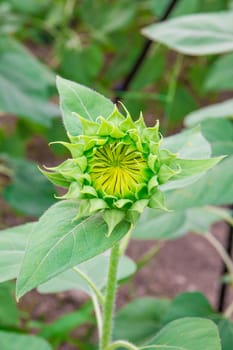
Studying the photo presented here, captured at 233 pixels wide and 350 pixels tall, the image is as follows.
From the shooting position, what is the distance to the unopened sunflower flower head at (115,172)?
543 millimetres

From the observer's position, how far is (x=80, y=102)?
64 cm

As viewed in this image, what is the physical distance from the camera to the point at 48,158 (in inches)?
85.0

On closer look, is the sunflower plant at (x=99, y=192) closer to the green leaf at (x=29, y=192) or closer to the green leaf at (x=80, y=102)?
the green leaf at (x=80, y=102)

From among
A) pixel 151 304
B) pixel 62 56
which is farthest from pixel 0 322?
pixel 62 56

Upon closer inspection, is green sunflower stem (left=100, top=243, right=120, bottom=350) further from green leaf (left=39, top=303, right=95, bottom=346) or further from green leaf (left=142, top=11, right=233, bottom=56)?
green leaf (left=39, top=303, right=95, bottom=346)

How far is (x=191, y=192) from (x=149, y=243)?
1089mm

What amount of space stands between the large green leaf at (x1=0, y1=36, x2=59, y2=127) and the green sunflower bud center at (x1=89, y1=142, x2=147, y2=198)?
691mm

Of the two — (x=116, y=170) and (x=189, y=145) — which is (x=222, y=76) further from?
(x=116, y=170)

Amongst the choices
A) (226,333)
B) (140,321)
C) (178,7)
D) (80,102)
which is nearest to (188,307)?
(226,333)

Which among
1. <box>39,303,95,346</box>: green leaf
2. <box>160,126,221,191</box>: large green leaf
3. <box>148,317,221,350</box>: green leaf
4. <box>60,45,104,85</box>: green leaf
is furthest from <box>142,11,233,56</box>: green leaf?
<box>60,45,104,85</box>: green leaf

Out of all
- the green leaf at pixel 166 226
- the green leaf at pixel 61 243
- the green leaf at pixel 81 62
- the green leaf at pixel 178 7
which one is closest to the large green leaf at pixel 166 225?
the green leaf at pixel 166 226

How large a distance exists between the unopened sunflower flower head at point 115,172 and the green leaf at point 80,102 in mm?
77

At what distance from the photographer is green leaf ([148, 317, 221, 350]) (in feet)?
2.13

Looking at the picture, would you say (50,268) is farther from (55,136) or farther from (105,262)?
(55,136)
